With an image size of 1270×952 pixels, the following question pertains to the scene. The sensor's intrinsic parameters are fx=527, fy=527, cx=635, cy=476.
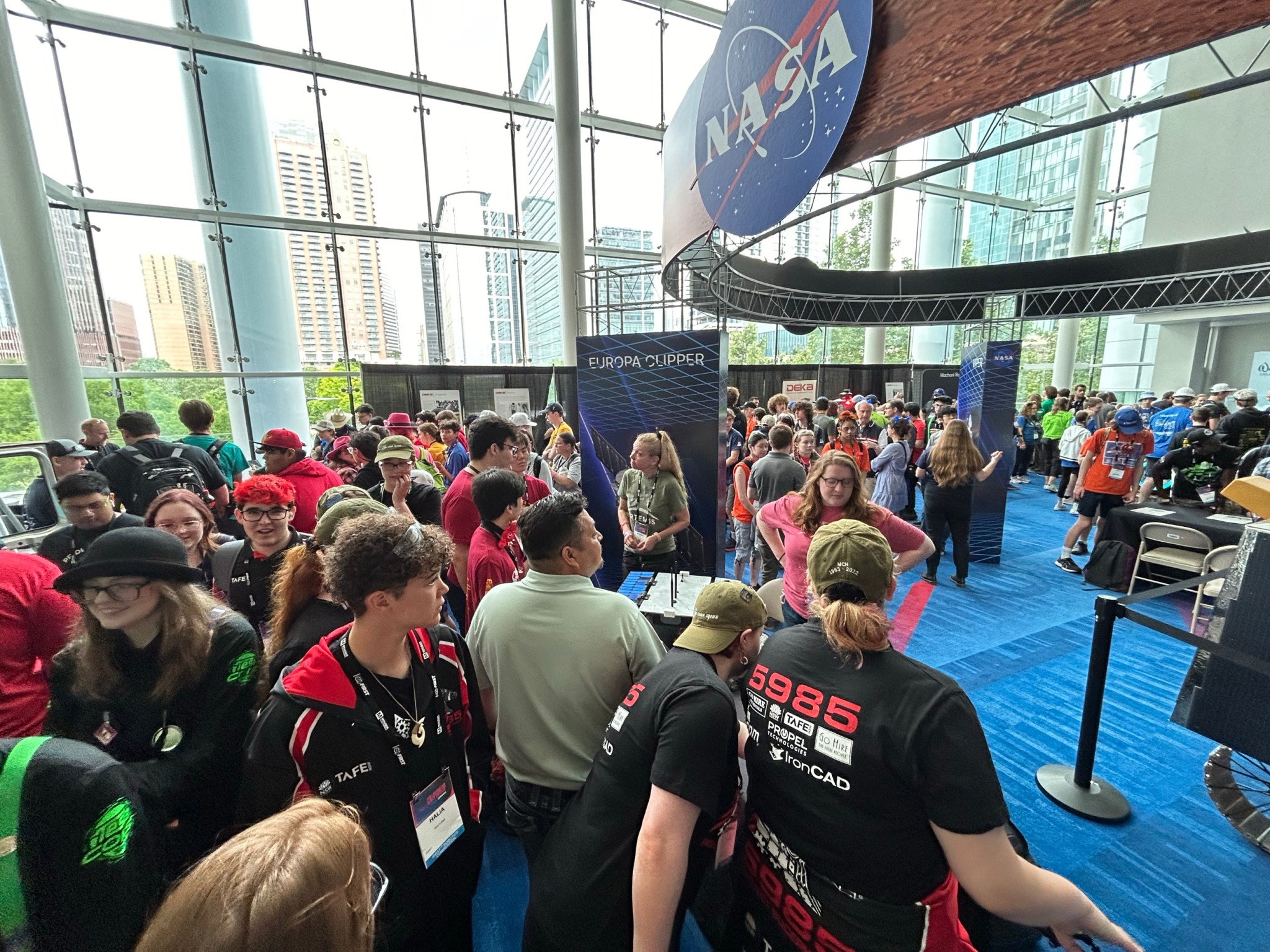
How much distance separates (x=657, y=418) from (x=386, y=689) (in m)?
3.19

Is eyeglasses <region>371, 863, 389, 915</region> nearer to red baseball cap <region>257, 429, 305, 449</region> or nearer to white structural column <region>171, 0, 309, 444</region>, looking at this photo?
red baseball cap <region>257, 429, 305, 449</region>

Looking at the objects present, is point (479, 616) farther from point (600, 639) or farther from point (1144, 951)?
point (1144, 951)

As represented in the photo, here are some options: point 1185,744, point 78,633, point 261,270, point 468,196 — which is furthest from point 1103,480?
point 261,270

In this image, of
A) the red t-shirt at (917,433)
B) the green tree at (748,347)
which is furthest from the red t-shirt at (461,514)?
the green tree at (748,347)

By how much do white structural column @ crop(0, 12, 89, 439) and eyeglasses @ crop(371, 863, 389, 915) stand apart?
8.58 metres

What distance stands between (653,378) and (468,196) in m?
7.68

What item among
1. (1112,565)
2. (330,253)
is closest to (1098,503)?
(1112,565)

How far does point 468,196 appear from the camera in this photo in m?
9.62

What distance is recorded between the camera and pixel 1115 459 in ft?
16.2

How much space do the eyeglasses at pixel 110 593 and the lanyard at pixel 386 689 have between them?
52 centimetres

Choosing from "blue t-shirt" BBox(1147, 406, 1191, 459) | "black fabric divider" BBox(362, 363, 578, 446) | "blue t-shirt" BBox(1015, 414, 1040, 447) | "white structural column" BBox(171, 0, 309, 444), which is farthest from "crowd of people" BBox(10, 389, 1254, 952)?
"blue t-shirt" BBox(1015, 414, 1040, 447)

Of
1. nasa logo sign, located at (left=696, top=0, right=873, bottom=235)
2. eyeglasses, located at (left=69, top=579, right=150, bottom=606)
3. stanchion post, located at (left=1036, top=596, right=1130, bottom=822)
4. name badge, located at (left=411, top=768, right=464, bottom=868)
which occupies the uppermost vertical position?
nasa logo sign, located at (left=696, top=0, right=873, bottom=235)

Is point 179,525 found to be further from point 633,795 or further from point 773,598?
point 773,598

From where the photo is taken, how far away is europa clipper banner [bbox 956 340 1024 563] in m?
5.41
